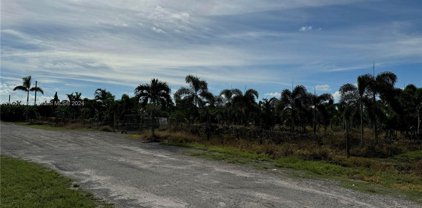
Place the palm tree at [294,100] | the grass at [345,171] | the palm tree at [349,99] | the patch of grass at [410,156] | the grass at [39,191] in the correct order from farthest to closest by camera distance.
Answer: the palm tree at [294,100] → the palm tree at [349,99] → the patch of grass at [410,156] → the grass at [345,171] → the grass at [39,191]

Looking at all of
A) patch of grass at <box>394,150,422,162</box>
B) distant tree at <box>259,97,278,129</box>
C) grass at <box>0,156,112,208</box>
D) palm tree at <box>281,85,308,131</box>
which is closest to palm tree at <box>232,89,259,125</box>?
palm tree at <box>281,85,308,131</box>

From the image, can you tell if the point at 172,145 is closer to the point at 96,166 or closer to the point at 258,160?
the point at 258,160

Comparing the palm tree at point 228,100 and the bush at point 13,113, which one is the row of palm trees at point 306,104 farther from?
the bush at point 13,113

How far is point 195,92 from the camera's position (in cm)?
3438

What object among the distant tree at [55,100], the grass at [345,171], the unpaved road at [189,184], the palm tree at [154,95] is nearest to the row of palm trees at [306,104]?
the palm tree at [154,95]

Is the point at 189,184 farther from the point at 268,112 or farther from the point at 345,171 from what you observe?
the point at 268,112

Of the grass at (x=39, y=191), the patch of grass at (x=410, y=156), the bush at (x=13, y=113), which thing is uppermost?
the bush at (x=13, y=113)

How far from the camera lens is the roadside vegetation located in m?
18.0

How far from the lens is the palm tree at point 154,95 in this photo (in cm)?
3312

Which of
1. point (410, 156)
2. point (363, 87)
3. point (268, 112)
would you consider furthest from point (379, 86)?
point (268, 112)

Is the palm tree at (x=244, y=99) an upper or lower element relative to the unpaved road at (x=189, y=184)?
upper

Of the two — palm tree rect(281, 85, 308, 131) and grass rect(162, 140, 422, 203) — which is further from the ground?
palm tree rect(281, 85, 308, 131)

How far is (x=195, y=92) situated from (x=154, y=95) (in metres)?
3.24

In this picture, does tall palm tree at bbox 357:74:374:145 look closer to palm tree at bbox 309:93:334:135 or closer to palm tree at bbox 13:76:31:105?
palm tree at bbox 309:93:334:135
